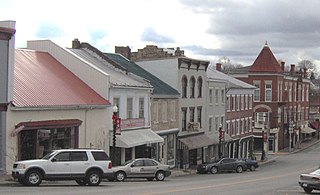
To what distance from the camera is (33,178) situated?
2753 cm

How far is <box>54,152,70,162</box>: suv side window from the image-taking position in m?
28.3

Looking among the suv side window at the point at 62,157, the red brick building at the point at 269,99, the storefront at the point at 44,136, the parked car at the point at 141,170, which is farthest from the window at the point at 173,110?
the red brick building at the point at 269,99

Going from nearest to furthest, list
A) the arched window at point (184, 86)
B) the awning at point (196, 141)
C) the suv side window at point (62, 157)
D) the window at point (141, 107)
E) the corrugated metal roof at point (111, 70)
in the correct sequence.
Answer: the suv side window at point (62, 157)
the corrugated metal roof at point (111, 70)
the window at point (141, 107)
the awning at point (196, 141)
the arched window at point (184, 86)

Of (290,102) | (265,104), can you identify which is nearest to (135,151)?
(265,104)

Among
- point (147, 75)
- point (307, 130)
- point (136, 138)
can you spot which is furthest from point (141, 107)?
point (307, 130)

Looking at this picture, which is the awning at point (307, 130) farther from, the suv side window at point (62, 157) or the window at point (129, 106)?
the suv side window at point (62, 157)

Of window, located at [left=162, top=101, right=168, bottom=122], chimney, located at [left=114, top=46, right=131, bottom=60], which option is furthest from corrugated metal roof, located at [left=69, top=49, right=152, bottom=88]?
chimney, located at [left=114, top=46, right=131, bottom=60]

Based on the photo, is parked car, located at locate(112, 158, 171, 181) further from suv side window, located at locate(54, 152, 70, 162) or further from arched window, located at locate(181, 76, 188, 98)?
arched window, located at locate(181, 76, 188, 98)

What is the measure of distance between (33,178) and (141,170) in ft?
34.8

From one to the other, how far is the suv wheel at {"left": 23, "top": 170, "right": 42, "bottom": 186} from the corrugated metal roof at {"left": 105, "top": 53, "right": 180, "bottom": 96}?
908 inches

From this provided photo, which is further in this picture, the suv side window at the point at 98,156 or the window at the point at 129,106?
the window at the point at 129,106

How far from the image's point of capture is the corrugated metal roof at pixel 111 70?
44.5 meters

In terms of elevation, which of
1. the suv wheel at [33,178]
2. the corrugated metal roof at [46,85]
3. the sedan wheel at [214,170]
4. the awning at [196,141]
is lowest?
the sedan wheel at [214,170]

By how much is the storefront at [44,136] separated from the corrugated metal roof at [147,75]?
519 inches
